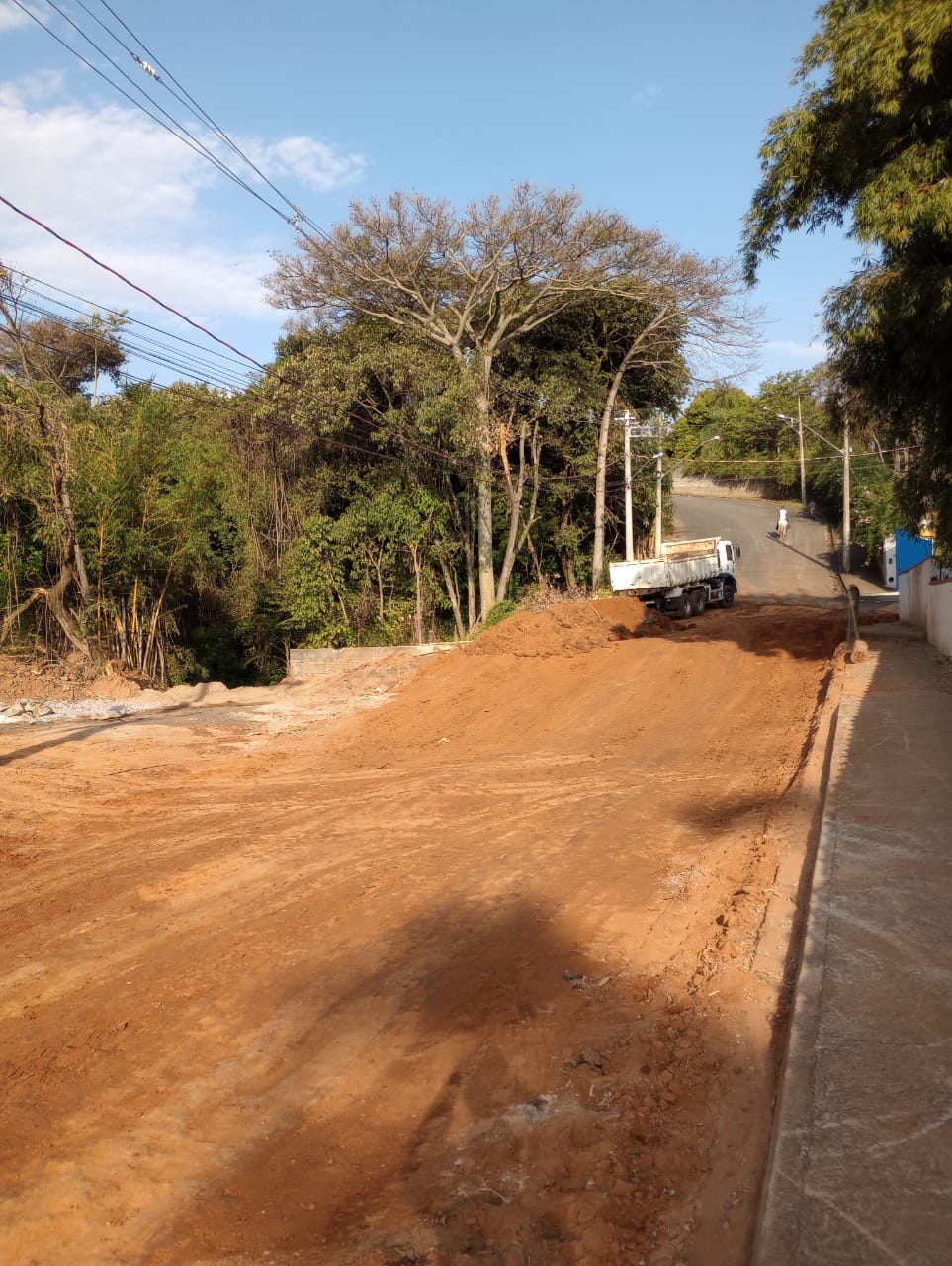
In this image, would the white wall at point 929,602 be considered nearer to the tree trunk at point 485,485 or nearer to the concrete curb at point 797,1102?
the concrete curb at point 797,1102

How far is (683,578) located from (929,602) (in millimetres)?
8593

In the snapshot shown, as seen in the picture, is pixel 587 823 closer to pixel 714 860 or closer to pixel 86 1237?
pixel 714 860

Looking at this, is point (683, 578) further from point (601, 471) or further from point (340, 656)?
point (340, 656)

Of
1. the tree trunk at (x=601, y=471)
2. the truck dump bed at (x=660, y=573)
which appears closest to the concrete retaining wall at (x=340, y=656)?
the truck dump bed at (x=660, y=573)

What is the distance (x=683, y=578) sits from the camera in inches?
1048

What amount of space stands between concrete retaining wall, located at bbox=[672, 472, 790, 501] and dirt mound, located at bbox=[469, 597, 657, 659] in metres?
43.0

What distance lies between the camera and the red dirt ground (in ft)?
11.8

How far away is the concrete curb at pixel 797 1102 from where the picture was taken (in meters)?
3.16

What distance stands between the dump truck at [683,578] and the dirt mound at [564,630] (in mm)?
750

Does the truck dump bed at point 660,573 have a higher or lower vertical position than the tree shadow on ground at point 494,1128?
higher

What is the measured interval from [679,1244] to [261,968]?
10.7 ft

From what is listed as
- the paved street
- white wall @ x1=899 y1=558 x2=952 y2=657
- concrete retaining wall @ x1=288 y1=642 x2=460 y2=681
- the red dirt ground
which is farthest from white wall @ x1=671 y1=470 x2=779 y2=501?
the red dirt ground

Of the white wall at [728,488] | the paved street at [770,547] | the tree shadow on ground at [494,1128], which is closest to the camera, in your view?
the tree shadow on ground at [494,1128]

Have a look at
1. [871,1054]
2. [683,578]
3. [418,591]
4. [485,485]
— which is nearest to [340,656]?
[418,591]
